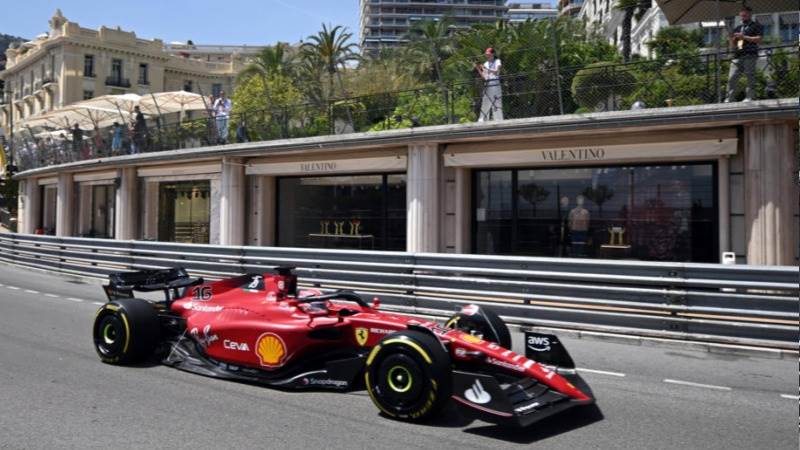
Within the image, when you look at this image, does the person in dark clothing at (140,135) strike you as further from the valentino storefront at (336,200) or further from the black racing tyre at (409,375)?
the black racing tyre at (409,375)

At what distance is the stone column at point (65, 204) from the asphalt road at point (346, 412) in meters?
20.6

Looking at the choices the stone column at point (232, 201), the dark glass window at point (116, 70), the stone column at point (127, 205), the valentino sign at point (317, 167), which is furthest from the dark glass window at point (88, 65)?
the valentino sign at point (317, 167)

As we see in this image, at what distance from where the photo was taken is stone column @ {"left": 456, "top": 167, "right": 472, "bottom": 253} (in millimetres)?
15195

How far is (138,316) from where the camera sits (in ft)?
24.1

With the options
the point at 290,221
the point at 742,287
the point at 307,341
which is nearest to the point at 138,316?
the point at 307,341

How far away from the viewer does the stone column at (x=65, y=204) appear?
2706cm

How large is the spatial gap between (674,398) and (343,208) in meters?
12.6

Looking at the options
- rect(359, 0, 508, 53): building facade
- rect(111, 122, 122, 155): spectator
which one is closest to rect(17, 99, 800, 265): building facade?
rect(111, 122, 122, 155): spectator

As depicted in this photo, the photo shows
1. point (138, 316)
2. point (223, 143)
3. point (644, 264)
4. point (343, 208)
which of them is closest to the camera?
point (138, 316)

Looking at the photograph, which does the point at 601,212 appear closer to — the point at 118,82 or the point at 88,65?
the point at 118,82

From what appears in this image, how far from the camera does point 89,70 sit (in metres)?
Result: 71.8

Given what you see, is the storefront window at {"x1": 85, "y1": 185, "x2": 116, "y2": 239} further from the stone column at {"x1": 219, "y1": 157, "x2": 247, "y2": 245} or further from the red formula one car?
the red formula one car

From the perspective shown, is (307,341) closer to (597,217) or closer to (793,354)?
(793,354)

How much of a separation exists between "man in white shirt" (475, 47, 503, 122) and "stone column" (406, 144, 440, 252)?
144cm
